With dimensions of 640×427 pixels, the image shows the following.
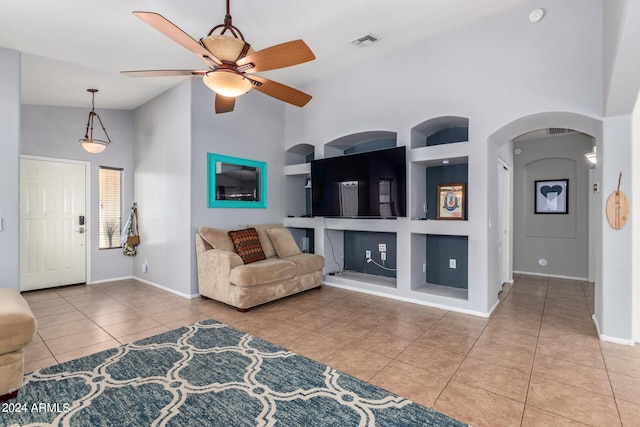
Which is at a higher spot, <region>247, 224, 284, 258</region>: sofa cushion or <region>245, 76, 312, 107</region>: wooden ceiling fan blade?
<region>245, 76, 312, 107</region>: wooden ceiling fan blade

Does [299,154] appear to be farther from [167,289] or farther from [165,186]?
[167,289]

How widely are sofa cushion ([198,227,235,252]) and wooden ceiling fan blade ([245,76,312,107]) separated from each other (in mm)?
2178

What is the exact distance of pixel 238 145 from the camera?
204 inches

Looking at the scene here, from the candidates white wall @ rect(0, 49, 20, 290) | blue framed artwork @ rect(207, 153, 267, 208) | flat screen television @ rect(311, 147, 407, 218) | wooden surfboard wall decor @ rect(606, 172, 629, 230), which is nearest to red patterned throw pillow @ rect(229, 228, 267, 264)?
blue framed artwork @ rect(207, 153, 267, 208)

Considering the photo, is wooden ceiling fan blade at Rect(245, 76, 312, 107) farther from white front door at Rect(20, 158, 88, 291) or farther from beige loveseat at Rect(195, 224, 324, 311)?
white front door at Rect(20, 158, 88, 291)

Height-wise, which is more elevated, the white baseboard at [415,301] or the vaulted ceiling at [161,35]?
the vaulted ceiling at [161,35]

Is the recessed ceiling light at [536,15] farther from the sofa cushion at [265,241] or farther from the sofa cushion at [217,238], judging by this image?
the sofa cushion at [217,238]

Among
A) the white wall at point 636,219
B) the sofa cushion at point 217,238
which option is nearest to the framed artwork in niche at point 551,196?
the white wall at point 636,219

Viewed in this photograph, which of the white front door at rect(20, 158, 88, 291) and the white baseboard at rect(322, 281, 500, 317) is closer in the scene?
the white baseboard at rect(322, 281, 500, 317)

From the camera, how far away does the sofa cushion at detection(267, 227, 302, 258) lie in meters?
4.93

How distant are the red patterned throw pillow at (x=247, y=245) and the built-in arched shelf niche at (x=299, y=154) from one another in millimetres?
1889

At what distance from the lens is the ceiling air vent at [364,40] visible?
13.1 ft

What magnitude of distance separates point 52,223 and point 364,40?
548cm

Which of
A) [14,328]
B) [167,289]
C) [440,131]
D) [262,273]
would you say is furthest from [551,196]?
[14,328]
